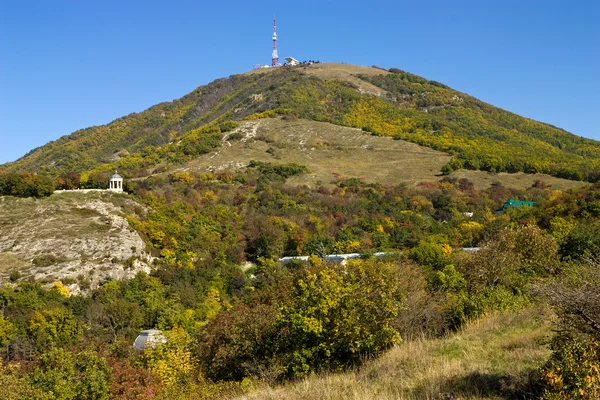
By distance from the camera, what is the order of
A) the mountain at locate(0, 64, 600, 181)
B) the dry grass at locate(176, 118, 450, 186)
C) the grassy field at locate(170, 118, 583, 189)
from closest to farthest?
the grassy field at locate(170, 118, 583, 189)
the dry grass at locate(176, 118, 450, 186)
the mountain at locate(0, 64, 600, 181)

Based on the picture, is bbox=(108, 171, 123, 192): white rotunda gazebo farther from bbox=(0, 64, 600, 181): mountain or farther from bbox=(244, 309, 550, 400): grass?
bbox=(244, 309, 550, 400): grass

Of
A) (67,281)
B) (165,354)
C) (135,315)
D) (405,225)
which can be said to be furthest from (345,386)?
(405,225)

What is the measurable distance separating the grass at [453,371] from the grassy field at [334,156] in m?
60.7

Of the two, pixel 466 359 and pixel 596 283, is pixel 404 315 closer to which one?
pixel 466 359

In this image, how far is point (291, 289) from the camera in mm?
16344

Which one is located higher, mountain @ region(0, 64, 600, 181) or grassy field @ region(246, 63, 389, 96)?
grassy field @ region(246, 63, 389, 96)

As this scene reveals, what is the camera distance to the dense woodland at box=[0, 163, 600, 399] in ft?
32.5

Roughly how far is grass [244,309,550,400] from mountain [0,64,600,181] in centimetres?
6725

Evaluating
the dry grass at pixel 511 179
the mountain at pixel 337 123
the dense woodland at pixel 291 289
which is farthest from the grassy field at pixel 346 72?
the dense woodland at pixel 291 289

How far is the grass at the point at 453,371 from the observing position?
20.5ft

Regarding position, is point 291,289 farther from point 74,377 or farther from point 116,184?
point 116,184

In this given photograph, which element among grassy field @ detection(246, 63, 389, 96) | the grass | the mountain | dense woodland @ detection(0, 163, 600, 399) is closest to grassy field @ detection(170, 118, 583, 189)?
the mountain

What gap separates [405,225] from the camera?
53062mm

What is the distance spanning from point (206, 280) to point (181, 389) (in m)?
29.2
